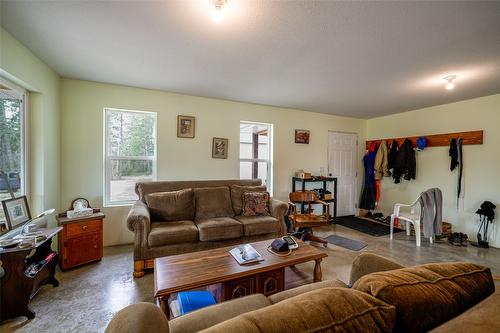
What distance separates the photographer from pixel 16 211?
6.52 ft

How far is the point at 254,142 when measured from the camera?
14.0 ft

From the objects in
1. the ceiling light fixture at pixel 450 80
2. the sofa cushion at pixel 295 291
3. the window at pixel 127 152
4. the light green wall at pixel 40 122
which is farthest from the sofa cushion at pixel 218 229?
the ceiling light fixture at pixel 450 80

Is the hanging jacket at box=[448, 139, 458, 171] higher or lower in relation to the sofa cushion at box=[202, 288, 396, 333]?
higher

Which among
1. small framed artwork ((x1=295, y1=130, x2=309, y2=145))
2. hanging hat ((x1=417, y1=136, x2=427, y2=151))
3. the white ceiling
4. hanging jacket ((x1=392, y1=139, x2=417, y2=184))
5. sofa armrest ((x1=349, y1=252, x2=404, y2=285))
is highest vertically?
the white ceiling

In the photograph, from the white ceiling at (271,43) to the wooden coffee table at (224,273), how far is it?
6.22ft

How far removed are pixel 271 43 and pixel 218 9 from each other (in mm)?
635

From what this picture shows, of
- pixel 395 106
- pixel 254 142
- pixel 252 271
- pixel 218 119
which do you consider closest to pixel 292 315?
pixel 252 271

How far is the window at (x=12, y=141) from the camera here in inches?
78.7

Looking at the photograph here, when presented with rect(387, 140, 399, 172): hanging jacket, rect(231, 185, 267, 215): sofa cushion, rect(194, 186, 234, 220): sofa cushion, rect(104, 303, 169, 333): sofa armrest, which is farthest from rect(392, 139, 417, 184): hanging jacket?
rect(104, 303, 169, 333): sofa armrest

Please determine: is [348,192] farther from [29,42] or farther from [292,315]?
[29,42]

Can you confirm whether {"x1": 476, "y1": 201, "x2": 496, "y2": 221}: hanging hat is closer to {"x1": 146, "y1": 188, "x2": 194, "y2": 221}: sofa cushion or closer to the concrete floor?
the concrete floor

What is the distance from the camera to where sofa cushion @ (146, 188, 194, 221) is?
8.95ft

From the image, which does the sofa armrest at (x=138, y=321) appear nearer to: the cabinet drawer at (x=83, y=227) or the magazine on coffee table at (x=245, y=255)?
the magazine on coffee table at (x=245, y=255)

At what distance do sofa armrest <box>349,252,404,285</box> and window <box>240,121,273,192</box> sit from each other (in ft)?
9.49
